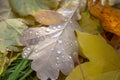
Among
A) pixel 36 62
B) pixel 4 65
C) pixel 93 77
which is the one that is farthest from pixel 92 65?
pixel 4 65

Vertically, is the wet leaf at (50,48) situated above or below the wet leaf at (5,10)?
below

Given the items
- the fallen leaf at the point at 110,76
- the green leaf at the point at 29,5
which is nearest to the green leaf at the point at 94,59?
the fallen leaf at the point at 110,76

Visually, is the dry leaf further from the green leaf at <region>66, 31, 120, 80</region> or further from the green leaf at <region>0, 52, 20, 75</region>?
the green leaf at <region>0, 52, 20, 75</region>

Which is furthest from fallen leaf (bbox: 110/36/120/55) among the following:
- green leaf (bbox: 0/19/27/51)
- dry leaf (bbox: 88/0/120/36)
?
green leaf (bbox: 0/19/27/51)

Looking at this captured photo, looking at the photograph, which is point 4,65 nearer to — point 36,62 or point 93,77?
point 36,62

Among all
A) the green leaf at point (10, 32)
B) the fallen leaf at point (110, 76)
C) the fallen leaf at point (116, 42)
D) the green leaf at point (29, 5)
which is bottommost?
the fallen leaf at point (110, 76)

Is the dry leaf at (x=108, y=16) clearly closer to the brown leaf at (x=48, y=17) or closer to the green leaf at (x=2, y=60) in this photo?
the brown leaf at (x=48, y=17)
